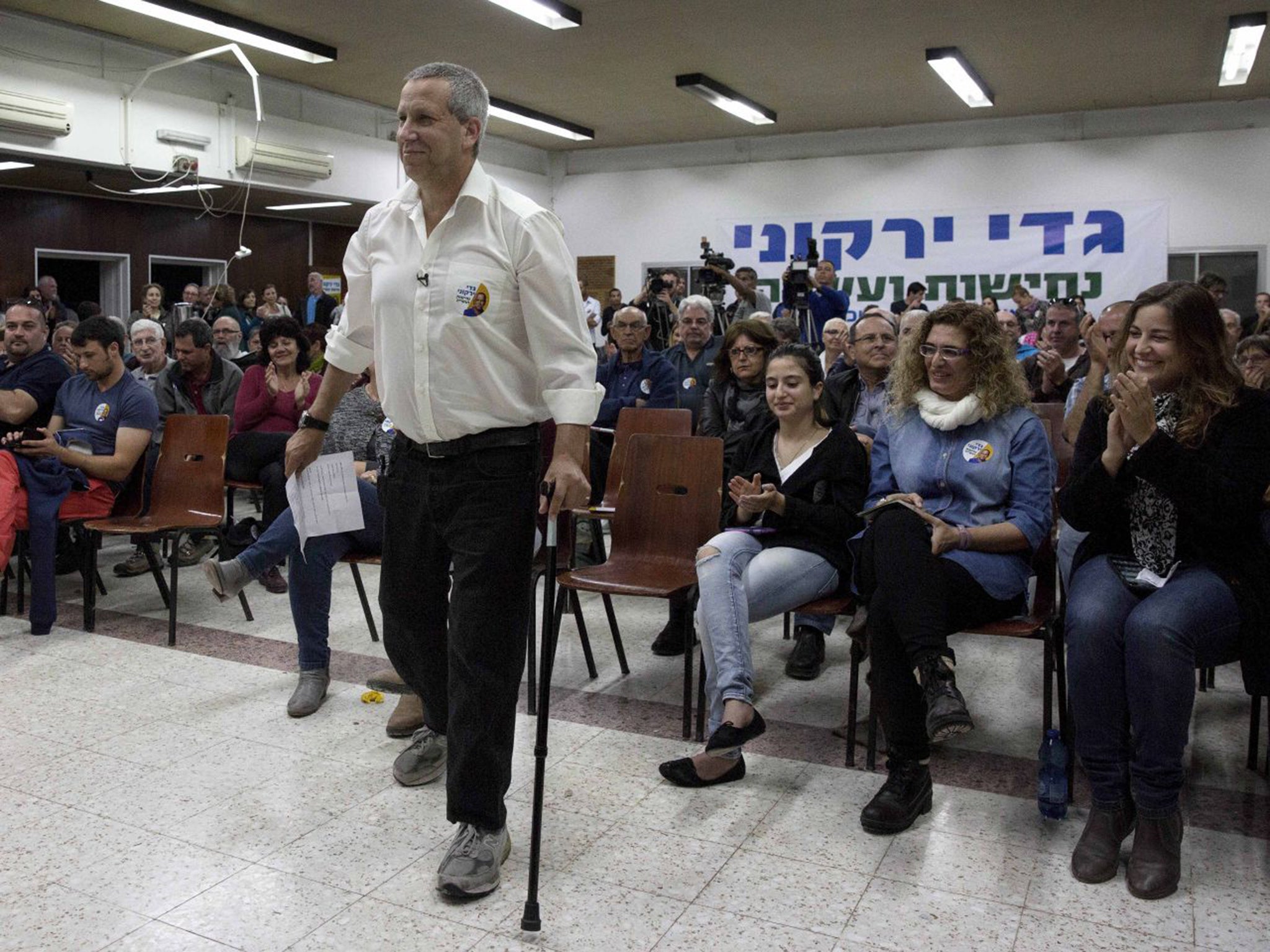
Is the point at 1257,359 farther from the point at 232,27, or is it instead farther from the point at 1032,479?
the point at 232,27

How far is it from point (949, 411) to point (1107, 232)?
9026 mm

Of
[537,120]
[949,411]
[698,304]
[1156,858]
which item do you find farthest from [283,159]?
[1156,858]

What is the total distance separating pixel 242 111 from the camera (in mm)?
9344

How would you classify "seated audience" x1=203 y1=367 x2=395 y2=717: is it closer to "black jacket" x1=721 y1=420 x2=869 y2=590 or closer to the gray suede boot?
the gray suede boot

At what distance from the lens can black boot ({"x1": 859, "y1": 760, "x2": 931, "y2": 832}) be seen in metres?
2.29

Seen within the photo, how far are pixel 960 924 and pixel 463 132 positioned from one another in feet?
5.66

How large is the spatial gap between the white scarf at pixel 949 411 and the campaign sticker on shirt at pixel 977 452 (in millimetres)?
55

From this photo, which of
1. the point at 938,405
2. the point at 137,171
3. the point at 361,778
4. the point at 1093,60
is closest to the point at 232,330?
→ the point at 137,171

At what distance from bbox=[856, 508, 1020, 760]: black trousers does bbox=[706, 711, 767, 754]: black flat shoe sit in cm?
29

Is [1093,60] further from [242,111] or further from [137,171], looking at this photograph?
[137,171]

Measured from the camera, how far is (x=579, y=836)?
2.27 meters

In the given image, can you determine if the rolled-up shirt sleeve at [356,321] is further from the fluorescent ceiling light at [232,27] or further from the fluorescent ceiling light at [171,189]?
the fluorescent ceiling light at [171,189]

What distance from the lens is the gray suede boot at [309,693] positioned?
299cm

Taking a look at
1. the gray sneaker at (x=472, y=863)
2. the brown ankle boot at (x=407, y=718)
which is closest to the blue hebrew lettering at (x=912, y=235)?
the brown ankle boot at (x=407, y=718)
